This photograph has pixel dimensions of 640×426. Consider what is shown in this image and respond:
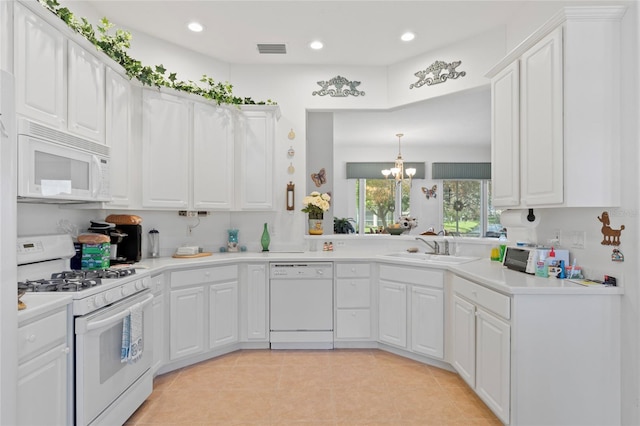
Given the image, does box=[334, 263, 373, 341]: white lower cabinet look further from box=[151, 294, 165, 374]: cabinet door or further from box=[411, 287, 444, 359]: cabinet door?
box=[151, 294, 165, 374]: cabinet door

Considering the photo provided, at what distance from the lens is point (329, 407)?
2.42 metres

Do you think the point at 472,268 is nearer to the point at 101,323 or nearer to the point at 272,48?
the point at 101,323

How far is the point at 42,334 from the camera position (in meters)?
1.57

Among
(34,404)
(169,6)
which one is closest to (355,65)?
(169,6)

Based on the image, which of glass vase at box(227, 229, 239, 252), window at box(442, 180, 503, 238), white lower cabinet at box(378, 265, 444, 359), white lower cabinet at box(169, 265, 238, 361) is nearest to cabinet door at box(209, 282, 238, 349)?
white lower cabinet at box(169, 265, 238, 361)

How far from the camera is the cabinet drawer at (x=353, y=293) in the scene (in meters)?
3.41

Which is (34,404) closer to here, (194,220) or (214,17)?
(194,220)

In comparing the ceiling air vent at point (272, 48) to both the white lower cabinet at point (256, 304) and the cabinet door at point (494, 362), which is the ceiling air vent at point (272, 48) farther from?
the cabinet door at point (494, 362)

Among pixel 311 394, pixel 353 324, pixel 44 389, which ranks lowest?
pixel 311 394

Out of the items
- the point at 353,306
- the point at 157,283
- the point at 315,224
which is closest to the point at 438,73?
the point at 315,224

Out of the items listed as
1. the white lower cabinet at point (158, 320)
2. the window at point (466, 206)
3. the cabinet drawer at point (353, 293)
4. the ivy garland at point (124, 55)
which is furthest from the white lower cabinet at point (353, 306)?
the window at point (466, 206)

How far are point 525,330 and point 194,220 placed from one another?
3.10 m

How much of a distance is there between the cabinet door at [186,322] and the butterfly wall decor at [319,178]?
7.23 feet

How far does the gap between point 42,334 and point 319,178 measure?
3530mm
